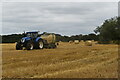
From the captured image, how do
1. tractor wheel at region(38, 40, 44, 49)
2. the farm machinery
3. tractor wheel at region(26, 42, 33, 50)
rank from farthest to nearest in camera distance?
tractor wheel at region(38, 40, 44, 49), the farm machinery, tractor wheel at region(26, 42, 33, 50)

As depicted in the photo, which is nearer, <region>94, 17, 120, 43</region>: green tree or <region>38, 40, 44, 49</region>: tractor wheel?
<region>38, 40, 44, 49</region>: tractor wheel

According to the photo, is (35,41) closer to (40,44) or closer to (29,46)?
(40,44)

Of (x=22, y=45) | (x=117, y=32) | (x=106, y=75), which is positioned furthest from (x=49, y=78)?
(x=117, y=32)

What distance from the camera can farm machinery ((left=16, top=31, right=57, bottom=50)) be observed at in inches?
931

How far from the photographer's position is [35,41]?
77.9 feet

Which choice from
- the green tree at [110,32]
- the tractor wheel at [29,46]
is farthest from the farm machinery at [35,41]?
the green tree at [110,32]

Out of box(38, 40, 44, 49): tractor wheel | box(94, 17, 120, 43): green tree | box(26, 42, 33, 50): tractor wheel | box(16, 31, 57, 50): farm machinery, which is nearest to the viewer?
box(26, 42, 33, 50): tractor wheel

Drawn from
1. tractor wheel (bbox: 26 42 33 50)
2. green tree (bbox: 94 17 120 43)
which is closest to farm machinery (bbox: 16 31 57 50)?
tractor wheel (bbox: 26 42 33 50)

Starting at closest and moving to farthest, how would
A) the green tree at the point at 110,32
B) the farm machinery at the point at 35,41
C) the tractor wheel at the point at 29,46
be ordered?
the tractor wheel at the point at 29,46, the farm machinery at the point at 35,41, the green tree at the point at 110,32

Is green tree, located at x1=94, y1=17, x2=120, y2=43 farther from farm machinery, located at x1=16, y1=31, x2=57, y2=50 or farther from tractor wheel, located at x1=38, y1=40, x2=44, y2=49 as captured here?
tractor wheel, located at x1=38, y1=40, x2=44, y2=49

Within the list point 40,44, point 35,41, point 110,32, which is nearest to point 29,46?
point 35,41

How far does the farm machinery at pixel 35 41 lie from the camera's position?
23656mm

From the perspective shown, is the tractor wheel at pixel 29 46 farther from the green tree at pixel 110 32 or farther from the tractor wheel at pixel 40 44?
the green tree at pixel 110 32

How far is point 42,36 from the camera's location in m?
25.3
